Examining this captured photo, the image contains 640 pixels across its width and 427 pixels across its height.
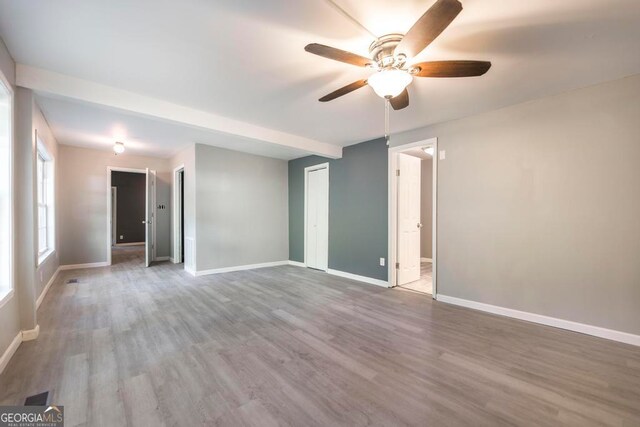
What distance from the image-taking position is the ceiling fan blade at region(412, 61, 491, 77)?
69.4 inches

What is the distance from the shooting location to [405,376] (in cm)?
192

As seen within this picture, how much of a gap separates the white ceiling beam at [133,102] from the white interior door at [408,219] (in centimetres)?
199

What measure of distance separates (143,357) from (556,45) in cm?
402

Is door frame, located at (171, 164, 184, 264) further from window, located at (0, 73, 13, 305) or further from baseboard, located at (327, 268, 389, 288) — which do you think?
window, located at (0, 73, 13, 305)

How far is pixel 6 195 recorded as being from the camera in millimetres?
2172

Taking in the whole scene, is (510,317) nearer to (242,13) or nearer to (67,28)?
(242,13)

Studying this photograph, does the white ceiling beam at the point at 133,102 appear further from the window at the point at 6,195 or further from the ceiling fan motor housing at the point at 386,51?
the ceiling fan motor housing at the point at 386,51

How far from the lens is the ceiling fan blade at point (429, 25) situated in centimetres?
125

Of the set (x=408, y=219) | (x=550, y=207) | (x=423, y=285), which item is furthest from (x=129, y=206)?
(x=550, y=207)

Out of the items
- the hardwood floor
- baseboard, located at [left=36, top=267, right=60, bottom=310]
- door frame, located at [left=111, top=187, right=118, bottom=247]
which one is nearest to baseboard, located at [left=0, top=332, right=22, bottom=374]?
baseboard, located at [left=36, top=267, right=60, bottom=310]

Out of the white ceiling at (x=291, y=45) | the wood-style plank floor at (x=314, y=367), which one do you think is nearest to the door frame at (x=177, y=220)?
the wood-style plank floor at (x=314, y=367)

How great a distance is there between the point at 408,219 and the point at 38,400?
445cm

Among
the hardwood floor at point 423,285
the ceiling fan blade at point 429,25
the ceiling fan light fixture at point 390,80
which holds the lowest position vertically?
the hardwood floor at point 423,285

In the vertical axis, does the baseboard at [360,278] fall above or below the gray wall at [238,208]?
below
